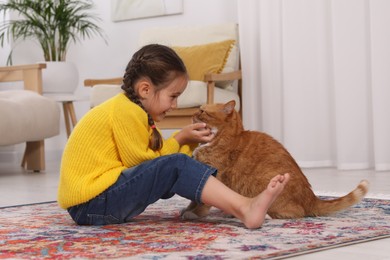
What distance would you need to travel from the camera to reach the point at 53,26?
16.5 feet

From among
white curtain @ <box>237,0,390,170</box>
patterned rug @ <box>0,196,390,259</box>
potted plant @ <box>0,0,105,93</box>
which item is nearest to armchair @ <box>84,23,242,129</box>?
white curtain @ <box>237,0,390,170</box>

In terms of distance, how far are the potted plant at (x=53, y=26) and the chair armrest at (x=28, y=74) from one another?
449 millimetres

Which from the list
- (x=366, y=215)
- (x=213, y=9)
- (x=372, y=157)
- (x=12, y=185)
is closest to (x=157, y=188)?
(x=366, y=215)

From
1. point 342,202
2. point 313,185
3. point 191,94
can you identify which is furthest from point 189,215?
point 191,94

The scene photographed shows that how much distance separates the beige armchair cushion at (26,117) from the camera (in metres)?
3.92

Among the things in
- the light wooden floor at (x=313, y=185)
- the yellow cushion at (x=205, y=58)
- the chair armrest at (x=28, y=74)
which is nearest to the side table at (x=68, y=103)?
the chair armrest at (x=28, y=74)

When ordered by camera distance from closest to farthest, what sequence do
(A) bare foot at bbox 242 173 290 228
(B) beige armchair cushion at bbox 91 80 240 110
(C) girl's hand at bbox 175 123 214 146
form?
(A) bare foot at bbox 242 173 290 228 < (C) girl's hand at bbox 175 123 214 146 < (B) beige armchair cushion at bbox 91 80 240 110

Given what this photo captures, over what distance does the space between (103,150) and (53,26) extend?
3.35m

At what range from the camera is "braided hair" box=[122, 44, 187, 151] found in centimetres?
191

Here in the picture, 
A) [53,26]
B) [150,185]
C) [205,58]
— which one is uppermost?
[53,26]

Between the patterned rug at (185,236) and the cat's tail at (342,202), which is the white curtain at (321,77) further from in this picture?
the cat's tail at (342,202)

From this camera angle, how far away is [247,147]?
1.98 m

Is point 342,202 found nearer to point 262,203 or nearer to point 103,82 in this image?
point 262,203

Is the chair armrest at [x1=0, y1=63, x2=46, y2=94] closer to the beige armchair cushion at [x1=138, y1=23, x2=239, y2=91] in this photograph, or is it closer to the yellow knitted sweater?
the beige armchair cushion at [x1=138, y1=23, x2=239, y2=91]
